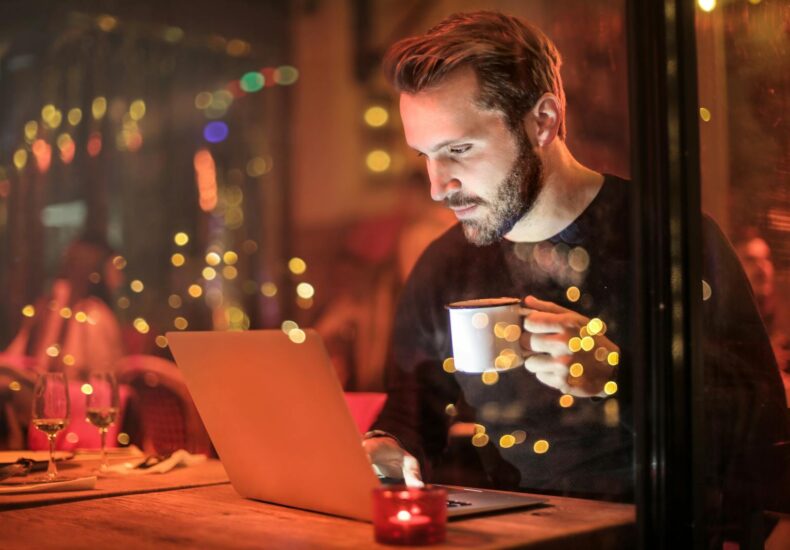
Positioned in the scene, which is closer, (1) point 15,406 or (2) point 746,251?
(2) point 746,251

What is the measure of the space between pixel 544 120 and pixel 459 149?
244 mm

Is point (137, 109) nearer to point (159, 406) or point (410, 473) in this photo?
point (159, 406)

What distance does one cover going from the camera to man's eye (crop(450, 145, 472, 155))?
6.66ft

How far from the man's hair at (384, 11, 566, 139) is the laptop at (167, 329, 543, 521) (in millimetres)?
824

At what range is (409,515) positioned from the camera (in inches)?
42.6

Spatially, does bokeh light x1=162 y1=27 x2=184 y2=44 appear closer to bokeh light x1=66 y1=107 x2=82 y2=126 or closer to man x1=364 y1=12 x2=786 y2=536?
bokeh light x1=66 y1=107 x2=82 y2=126

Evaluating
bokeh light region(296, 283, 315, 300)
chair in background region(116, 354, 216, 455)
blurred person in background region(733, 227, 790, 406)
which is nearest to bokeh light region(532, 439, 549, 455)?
blurred person in background region(733, 227, 790, 406)

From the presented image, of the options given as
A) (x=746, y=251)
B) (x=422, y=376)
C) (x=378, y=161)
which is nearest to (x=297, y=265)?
(x=378, y=161)

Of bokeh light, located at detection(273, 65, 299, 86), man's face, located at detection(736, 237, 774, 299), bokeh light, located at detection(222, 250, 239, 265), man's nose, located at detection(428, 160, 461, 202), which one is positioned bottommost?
man's face, located at detection(736, 237, 774, 299)

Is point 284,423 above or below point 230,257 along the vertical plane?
below

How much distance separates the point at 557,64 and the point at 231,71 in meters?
1.76

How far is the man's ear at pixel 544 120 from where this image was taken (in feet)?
6.10

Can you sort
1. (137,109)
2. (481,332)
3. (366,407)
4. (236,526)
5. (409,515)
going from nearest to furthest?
(409,515) < (236,526) < (481,332) < (366,407) < (137,109)

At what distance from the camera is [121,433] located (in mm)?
3195
